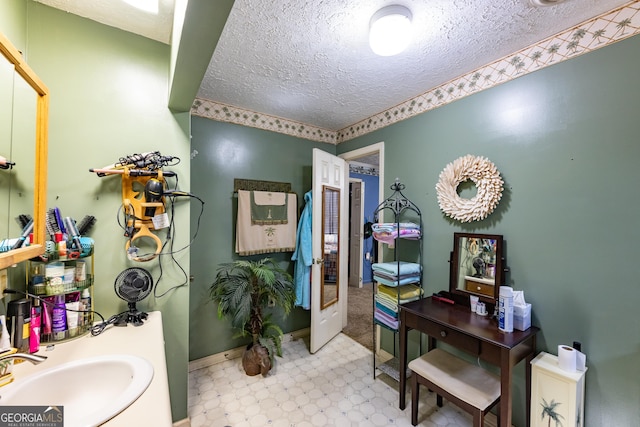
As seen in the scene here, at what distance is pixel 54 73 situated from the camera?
126 cm

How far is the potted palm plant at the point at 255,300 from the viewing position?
2.04 meters

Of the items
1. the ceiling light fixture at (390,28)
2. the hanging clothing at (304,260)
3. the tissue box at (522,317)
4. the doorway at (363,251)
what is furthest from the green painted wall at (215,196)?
the tissue box at (522,317)

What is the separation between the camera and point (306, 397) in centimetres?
194

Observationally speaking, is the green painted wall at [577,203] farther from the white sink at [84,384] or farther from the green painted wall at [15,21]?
the green painted wall at [15,21]

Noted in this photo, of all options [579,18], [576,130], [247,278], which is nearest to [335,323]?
[247,278]

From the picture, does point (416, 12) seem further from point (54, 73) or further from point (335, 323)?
point (335, 323)

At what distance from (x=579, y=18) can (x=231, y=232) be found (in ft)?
9.15

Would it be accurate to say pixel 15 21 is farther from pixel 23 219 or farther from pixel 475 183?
pixel 475 183

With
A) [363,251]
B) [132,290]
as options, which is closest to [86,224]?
[132,290]

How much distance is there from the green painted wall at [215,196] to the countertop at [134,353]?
94cm

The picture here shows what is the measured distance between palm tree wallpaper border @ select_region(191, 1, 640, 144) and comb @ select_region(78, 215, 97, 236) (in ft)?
4.28

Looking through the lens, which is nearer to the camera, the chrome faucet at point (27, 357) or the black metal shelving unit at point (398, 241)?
the chrome faucet at point (27, 357)

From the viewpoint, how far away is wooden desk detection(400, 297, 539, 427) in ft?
4.31

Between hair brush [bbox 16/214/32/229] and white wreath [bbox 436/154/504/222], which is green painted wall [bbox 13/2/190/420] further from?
white wreath [bbox 436/154/504/222]
